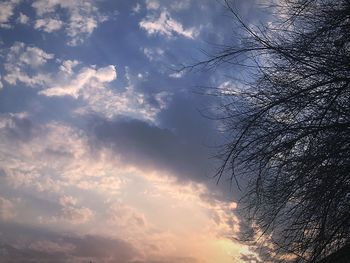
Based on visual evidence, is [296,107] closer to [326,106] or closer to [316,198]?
[326,106]

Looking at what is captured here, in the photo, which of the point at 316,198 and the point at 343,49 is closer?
the point at 316,198

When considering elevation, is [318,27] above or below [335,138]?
above

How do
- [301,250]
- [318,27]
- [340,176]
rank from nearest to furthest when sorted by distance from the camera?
[340,176]
[301,250]
[318,27]

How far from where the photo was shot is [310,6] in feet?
24.3

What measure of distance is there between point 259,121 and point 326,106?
3.21 ft

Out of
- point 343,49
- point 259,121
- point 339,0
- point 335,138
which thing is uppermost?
point 339,0

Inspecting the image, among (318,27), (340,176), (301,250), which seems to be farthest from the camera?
(318,27)

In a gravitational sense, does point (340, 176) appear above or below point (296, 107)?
below

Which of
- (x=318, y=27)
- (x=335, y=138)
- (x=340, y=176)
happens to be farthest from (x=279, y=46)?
(x=340, y=176)

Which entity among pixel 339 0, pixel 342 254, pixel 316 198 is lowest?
pixel 342 254

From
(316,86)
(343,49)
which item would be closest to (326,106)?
(316,86)

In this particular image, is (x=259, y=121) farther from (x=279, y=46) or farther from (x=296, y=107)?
(x=279, y=46)

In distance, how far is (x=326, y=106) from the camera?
6738mm

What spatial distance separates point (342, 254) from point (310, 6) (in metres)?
3.81
